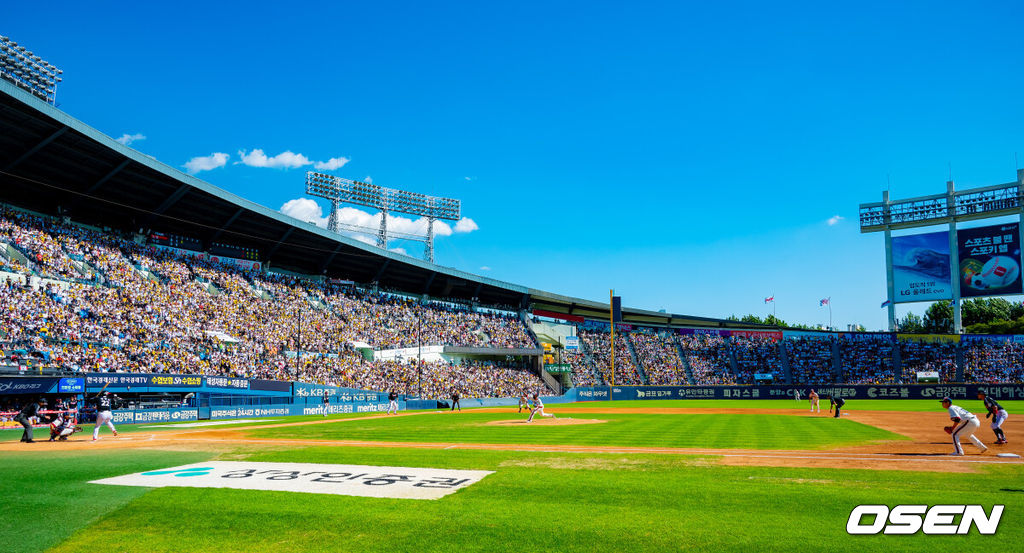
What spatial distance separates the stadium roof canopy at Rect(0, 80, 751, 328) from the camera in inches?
1526

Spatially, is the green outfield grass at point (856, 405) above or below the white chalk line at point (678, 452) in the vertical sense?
below

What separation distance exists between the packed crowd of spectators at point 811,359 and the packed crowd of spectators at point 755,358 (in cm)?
157

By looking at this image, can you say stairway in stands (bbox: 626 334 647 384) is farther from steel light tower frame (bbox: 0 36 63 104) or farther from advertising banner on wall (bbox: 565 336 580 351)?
steel light tower frame (bbox: 0 36 63 104)

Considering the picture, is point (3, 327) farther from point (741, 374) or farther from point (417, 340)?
point (741, 374)

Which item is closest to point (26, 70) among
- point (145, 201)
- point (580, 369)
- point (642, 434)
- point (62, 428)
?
point (145, 201)

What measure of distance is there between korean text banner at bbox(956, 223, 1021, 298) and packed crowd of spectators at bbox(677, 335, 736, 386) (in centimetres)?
2645

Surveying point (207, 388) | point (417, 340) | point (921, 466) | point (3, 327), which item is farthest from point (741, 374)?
point (3, 327)

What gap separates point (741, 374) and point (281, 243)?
53945 millimetres

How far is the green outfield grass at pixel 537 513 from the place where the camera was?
26.0ft

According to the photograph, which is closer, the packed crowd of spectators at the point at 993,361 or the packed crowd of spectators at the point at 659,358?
the packed crowd of spectators at the point at 993,361

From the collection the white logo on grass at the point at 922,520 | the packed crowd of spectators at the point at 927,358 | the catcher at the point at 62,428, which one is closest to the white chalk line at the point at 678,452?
the white logo on grass at the point at 922,520

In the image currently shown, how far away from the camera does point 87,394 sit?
32.6 metres

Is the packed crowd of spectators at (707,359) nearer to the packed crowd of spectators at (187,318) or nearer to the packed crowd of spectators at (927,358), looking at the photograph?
the packed crowd of spectators at (927,358)

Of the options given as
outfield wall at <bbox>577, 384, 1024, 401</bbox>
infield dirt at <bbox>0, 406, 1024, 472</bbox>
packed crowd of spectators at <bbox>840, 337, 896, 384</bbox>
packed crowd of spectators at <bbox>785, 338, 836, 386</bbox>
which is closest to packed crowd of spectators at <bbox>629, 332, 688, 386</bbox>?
outfield wall at <bbox>577, 384, 1024, 401</bbox>
